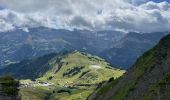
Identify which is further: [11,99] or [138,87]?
[138,87]

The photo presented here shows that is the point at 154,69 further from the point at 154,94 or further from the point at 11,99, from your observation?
the point at 11,99

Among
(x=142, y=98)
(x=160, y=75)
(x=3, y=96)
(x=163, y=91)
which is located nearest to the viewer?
(x=3, y=96)

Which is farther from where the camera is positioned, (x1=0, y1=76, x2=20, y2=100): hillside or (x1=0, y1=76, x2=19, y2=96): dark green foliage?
(x1=0, y1=76, x2=19, y2=96): dark green foliage

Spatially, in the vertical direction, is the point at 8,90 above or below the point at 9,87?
below

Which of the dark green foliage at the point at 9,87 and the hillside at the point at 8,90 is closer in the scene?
the hillside at the point at 8,90

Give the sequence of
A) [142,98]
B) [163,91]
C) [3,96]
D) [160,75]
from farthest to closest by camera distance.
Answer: [160,75]
[142,98]
[163,91]
[3,96]

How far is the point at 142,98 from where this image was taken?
6880 inches

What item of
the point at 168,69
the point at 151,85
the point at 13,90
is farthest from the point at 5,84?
the point at 168,69

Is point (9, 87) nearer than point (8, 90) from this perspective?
No

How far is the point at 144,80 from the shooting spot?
199375mm

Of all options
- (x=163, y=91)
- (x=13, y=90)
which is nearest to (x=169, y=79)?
(x=163, y=91)

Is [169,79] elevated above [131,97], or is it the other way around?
[169,79]

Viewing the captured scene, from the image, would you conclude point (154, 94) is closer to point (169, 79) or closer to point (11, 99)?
point (169, 79)

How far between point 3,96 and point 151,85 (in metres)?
86.8
